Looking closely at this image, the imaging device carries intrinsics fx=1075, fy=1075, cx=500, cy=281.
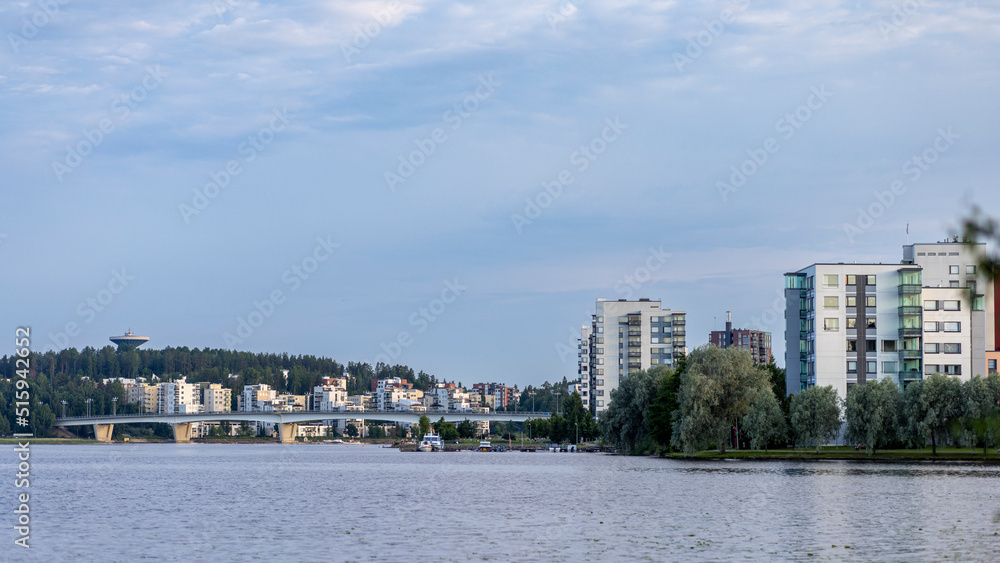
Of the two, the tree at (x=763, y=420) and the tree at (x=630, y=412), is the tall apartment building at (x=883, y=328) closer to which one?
the tree at (x=630, y=412)

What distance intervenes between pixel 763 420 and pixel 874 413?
12072mm

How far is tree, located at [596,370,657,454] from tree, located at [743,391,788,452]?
20767 mm

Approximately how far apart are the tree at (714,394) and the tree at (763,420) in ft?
5.71

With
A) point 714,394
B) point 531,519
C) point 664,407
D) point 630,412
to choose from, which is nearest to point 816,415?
point 714,394

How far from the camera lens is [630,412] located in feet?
480

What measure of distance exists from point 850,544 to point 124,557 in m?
27.3

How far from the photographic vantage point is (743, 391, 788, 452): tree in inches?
4806

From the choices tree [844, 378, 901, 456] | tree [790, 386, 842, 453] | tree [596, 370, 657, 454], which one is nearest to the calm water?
tree [844, 378, 901, 456]

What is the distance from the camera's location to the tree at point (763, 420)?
122m

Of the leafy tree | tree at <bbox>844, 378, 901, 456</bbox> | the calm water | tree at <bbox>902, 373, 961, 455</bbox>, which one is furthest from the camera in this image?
the leafy tree

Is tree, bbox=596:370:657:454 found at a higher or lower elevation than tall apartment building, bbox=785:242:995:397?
lower

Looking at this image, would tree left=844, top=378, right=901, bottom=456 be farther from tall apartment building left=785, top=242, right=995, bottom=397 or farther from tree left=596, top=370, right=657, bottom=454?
tall apartment building left=785, top=242, right=995, bottom=397

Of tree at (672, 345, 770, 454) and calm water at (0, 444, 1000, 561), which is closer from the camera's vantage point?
calm water at (0, 444, 1000, 561)

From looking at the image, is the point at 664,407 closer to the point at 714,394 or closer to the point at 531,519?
the point at 714,394
